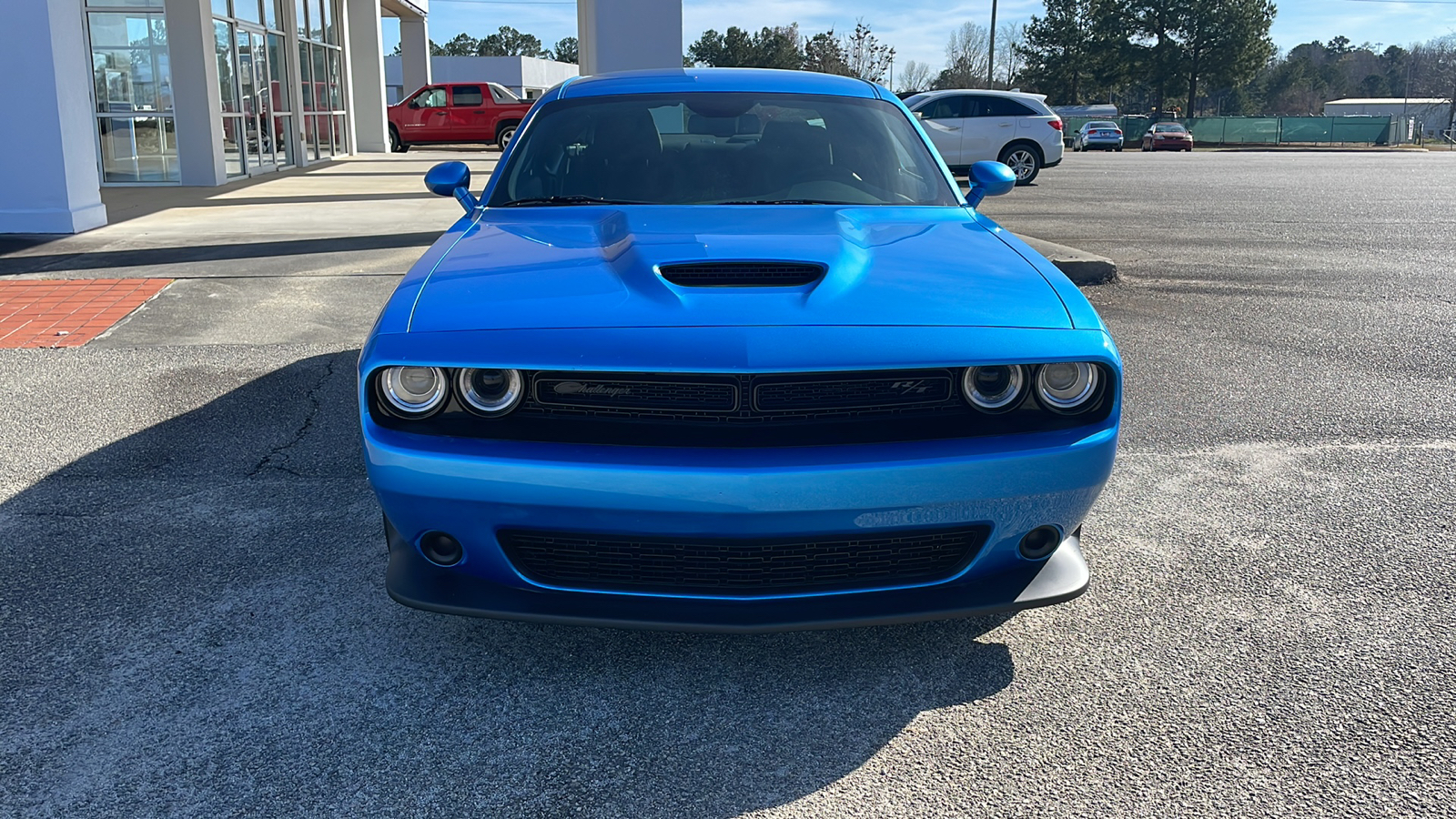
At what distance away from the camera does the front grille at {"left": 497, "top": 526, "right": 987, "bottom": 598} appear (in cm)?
238

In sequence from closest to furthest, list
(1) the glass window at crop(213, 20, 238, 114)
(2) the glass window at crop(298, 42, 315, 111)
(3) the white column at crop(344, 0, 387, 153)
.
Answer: (1) the glass window at crop(213, 20, 238, 114) < (2) the glass window at crop(298, 42, 315, 111) < (3) the white column at crop(344, 0, 387, 153)

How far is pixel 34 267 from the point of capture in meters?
8.13

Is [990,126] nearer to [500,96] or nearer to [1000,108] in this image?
[1000,108]

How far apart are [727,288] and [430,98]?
88.1ft

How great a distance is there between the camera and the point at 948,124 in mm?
17844

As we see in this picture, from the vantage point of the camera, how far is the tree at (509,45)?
117m

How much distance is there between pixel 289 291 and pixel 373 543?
4601 mm

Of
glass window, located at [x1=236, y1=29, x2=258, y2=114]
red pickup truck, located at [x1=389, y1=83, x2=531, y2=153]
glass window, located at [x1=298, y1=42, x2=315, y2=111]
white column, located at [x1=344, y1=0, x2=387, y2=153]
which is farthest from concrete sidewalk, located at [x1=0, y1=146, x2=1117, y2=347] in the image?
red pickup truck, located at [x1=389, y1=83, x2=531, y2=153]

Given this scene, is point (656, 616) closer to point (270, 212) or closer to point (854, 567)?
point (854, 567)

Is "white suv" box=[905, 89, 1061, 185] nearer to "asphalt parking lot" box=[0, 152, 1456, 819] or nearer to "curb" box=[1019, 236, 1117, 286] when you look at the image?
"curb" box=[1019, 236, 1117, 286]

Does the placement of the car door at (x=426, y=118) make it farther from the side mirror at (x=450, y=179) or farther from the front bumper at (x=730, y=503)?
the front bumper at (x=730, y=503)

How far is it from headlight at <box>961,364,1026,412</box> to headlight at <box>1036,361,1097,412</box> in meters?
0.05

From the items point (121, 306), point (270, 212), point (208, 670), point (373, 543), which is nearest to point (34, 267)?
point (121, 306)

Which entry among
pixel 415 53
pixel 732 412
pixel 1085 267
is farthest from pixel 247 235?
pixel 415 53
